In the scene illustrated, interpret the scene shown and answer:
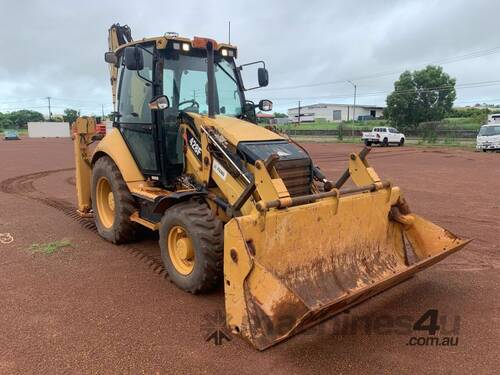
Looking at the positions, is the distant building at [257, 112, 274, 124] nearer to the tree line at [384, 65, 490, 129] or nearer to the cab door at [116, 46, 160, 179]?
the cab door at [116, 46, 160, 179]

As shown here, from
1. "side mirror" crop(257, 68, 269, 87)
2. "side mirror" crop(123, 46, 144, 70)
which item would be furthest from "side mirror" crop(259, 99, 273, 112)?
"side mirror" crop(123, 46, 144, 70)

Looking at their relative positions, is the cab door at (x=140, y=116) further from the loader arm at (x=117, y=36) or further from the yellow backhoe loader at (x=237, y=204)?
the loader arm at (x=117, y=36)

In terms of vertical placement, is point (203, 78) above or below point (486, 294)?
above

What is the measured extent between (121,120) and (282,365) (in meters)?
4.25

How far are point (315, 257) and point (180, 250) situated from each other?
1492 millimetres

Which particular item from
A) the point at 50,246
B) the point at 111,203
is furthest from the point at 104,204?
the point at 50,246

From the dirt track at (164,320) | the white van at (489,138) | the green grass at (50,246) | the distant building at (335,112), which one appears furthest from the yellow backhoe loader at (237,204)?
the distant building at (335,112)

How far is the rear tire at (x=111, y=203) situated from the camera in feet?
18.7

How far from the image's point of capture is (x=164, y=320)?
12.9 feet

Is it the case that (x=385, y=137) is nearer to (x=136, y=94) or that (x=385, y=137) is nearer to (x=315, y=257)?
(x=136, y=94)

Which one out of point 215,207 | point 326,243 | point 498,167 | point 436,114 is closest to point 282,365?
point 326,243

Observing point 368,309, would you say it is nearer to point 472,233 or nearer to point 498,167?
point 472,233

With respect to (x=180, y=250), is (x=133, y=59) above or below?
above

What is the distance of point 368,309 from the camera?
4.15 m
